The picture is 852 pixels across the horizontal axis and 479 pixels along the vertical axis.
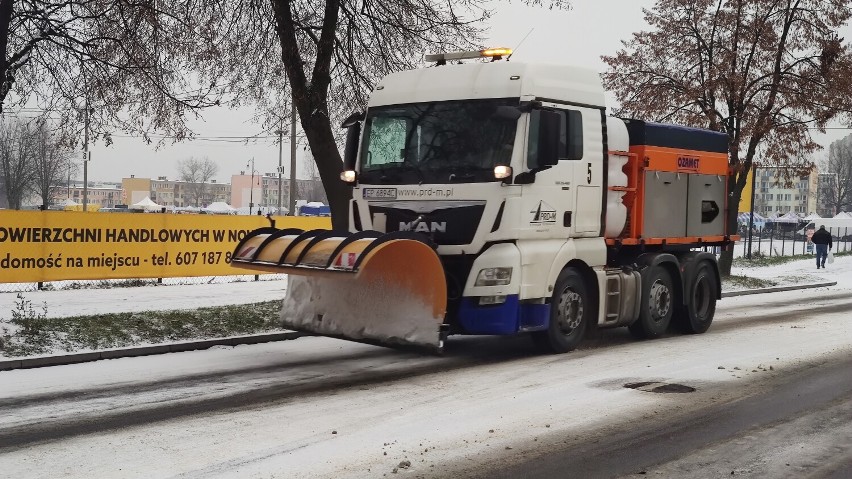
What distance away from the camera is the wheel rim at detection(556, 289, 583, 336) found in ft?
39.7

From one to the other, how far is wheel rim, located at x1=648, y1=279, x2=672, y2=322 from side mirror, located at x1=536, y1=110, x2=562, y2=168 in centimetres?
354

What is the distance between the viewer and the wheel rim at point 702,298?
14922 mm

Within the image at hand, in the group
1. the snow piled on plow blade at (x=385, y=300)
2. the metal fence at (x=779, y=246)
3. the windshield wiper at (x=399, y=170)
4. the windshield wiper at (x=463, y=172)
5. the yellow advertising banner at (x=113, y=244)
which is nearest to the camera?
the snow piled on plow blade at (x=385, y=300)

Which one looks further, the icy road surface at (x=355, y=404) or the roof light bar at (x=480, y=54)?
the roof light bar at (x=480, y=54)

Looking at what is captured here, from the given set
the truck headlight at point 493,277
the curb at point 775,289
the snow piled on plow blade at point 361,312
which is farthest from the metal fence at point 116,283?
the curb at point 775,289

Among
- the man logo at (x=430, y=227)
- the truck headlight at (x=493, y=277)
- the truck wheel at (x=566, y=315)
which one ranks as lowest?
the truck wheel at (x=566, y=315)

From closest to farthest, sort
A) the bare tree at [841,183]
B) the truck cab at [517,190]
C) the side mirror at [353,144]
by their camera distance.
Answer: the truck cab at [517,190] → the side mirror at [353,144] → the bare tree at [841,183]

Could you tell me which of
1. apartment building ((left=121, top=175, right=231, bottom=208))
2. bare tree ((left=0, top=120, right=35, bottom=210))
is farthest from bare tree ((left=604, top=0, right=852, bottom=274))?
apartment building ((left=121, top=175, right=231, bottom=208))

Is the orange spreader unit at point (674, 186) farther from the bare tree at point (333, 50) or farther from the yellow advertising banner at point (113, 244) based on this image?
the yellow advertising banner at point (113, 244)

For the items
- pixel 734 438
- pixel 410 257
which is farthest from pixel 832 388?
pixel 410 257

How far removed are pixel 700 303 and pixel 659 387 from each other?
18.2 ft

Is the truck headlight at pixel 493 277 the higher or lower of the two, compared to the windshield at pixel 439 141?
lower

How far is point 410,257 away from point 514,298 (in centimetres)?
131

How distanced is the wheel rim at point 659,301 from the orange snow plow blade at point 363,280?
14.7 ft
